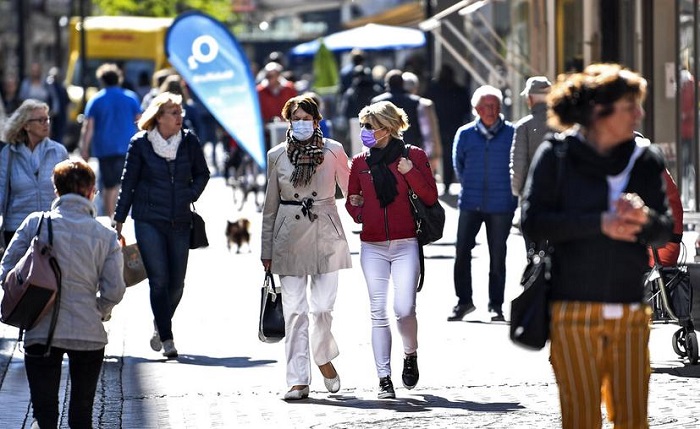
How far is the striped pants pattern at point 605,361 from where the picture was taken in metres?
5.80

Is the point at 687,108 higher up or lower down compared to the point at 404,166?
higher up

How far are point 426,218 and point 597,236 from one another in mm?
3981

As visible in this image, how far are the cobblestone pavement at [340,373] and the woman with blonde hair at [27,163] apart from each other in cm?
102

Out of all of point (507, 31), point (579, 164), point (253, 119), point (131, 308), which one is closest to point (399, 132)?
point (579, 164)

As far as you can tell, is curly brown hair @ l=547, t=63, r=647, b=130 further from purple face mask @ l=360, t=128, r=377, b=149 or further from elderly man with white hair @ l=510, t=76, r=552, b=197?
elderly man with white hair @ l=510, t=76, r=552, b=197

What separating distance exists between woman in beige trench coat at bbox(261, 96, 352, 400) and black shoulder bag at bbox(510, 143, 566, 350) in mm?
3963

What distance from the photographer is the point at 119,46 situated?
43.9 m

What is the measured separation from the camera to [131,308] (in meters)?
14.4

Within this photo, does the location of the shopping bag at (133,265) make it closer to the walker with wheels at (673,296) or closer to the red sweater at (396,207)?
Result: the red sweater at (396,207)

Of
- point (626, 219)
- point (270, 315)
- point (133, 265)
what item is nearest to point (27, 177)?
point (133, 265)

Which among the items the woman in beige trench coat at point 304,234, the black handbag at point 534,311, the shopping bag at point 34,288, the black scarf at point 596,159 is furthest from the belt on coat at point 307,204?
the black scarf at point 596,159

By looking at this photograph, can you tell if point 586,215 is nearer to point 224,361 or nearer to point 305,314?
point 305,314

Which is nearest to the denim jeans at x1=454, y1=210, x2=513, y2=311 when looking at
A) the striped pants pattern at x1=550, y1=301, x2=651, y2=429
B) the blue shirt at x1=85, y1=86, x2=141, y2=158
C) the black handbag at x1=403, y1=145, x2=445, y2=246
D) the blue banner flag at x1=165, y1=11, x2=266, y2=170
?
the black handbag at x1=403, y1=145, x2=445, y2=246

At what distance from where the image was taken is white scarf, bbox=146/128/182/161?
449 inches
